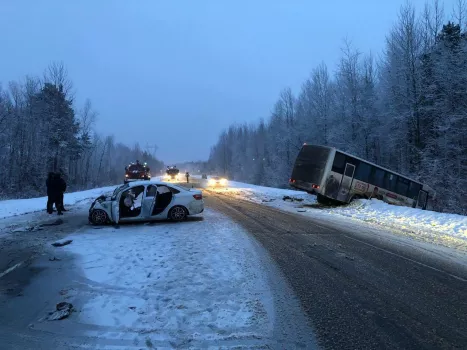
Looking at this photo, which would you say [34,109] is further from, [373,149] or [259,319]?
[259,319]

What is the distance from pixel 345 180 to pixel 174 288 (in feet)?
54.6

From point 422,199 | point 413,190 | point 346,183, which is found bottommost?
point 422,199

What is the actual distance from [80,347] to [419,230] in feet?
36.3

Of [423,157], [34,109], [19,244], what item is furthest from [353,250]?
[34,109]

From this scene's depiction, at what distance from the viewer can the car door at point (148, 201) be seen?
13.3 m

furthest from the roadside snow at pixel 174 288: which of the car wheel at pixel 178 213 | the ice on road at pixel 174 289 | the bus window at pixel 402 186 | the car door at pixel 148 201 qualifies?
the bus window at pixel 402 186

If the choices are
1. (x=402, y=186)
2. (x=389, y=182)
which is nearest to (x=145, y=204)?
(x=389, y=182)

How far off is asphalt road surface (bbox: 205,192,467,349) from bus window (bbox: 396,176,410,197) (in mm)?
12546

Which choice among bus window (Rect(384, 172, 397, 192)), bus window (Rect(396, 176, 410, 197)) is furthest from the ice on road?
bus window (Rect(396, 176, 410, 197))

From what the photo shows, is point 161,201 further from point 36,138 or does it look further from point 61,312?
point 36,138

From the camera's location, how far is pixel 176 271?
6945 mm

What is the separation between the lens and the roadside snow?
4.57 meters

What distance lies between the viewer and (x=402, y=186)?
2211 cm

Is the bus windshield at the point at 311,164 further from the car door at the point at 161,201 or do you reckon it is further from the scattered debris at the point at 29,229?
the scattered debris at the point at 29,229
